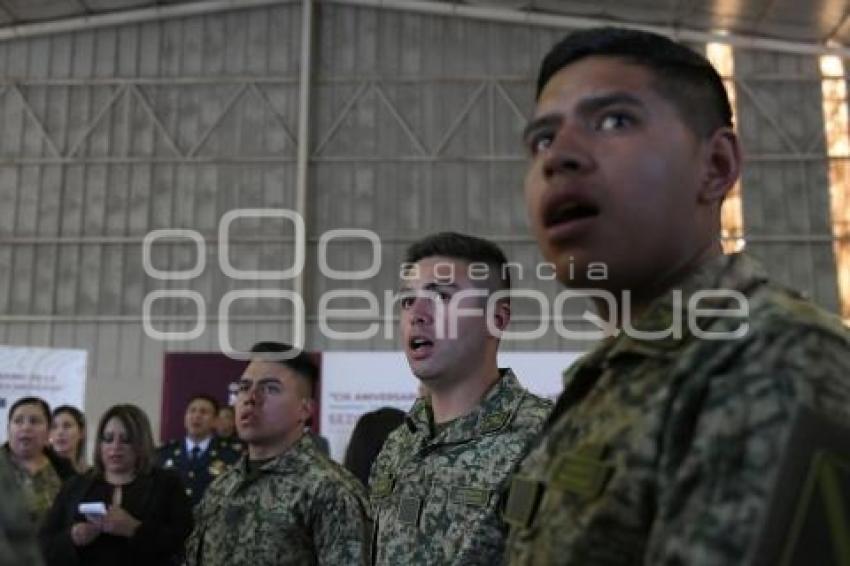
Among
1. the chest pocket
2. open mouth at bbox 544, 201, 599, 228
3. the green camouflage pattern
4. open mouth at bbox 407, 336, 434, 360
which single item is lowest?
the chest pocket

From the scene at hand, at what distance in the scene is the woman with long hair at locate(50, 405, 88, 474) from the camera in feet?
18.6

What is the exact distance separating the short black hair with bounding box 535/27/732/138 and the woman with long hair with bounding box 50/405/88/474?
5.26 m

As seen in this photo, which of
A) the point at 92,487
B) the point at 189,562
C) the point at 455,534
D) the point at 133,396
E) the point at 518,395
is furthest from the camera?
the point at 133,396

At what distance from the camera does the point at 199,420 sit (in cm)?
639

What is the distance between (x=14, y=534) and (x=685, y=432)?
0.53m

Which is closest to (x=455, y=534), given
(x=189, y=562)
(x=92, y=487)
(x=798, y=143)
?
(x=189, y=562)

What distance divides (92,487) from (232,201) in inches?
381

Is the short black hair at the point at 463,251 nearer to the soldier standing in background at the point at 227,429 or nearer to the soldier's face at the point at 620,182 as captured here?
the soldier's face at the point at 620,182

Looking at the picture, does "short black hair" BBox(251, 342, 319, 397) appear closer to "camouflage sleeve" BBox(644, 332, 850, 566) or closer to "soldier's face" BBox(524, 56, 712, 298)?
"soldier's face" BBox(524, 56, 712, 298)

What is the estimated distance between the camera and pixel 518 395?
2461mm

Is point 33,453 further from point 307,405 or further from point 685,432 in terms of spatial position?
point 685,432

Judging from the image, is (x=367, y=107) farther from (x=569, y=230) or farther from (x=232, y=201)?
(x=569, y=230)

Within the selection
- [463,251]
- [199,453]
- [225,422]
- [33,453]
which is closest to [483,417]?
[463,251]

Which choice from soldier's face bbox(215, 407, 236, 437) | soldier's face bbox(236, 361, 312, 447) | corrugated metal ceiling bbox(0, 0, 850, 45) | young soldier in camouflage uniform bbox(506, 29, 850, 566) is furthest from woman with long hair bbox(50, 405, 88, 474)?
corrugated metal ceiling bbox(0, 0, 850, 45)
